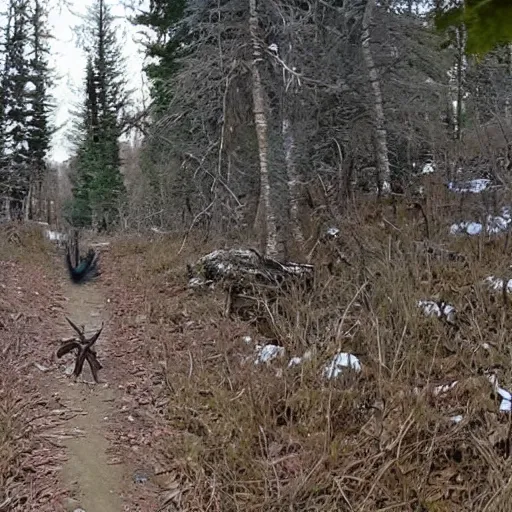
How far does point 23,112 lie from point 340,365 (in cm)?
2180

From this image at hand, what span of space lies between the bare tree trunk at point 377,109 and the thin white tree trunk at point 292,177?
1.87 m

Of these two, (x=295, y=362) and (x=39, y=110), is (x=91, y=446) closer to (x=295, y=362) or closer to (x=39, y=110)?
(x=295, y=362)

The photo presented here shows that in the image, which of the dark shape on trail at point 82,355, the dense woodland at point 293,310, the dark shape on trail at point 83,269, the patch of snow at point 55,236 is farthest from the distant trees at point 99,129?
the dark shape on trail at point 82,355

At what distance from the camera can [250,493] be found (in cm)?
321

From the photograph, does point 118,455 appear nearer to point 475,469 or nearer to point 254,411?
point 254,411

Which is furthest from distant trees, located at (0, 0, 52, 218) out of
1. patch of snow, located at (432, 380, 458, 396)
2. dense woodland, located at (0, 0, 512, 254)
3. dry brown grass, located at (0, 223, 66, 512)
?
patch of snow, located at (432, 380, 458, 396)

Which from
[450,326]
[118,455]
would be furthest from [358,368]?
[118,455]

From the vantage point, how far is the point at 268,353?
15.4 feet

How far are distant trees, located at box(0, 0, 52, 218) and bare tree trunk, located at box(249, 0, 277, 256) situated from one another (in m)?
13.6

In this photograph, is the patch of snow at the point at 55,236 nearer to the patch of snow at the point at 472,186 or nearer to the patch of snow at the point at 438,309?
the patch of snow at the point at 472,186

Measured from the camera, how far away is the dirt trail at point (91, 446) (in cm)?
340

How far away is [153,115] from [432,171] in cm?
854

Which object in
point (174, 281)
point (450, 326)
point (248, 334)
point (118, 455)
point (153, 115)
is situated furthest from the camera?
point (153, 115)

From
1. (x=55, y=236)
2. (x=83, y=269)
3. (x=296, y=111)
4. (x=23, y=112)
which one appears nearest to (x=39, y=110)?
(x=23, y=112)
